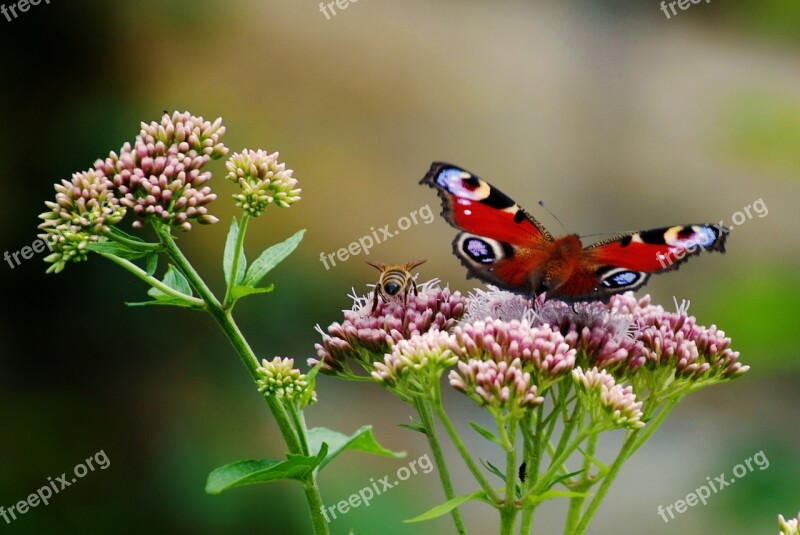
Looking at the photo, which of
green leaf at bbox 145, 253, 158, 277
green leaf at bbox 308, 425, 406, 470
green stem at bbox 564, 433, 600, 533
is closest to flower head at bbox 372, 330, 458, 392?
green leaf at bbox 308, 425, 406, 470

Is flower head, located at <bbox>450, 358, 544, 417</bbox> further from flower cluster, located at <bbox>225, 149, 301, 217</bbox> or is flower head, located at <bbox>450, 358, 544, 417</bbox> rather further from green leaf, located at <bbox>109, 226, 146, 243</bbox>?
green leaf, located at <bbox>109, 226, 146, 243</bbox>

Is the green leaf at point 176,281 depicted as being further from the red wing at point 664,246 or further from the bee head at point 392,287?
the red wing at point 664,246

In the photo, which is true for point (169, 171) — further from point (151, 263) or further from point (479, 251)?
point (479, 251)

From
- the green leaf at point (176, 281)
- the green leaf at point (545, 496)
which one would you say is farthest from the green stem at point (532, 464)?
the green leaf at point (176, 281)

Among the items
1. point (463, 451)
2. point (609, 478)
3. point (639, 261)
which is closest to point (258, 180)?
point (463, 451)

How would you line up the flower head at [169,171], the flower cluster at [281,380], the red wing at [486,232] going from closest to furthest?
the flower cluster at [281,380]
the flower head at [169,171]
the red wing at [486,232]

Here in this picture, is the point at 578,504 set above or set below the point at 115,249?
below

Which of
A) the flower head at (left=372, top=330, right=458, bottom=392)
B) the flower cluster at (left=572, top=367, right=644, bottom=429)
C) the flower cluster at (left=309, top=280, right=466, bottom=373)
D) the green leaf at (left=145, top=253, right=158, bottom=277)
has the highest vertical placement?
the green leaf at (left=145, top=253, right=158, bottom=277)
